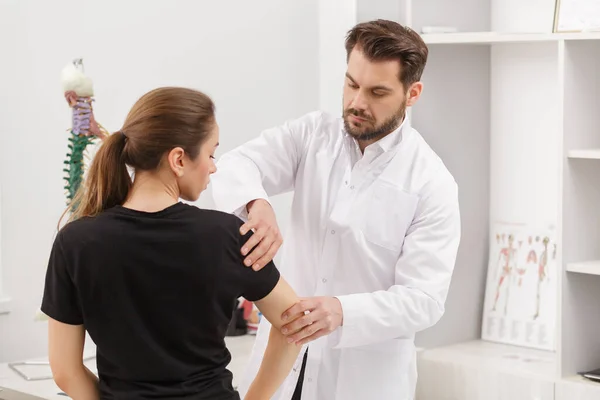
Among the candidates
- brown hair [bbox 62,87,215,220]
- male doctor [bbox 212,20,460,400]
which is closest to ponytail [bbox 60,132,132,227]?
brown hair [bbox 62,87,215,220]

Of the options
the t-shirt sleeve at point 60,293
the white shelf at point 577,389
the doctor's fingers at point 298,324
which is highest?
the t-shirt sleeve at point 60,293

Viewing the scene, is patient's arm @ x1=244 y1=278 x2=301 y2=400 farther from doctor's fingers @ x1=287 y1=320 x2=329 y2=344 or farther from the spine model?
the spine model

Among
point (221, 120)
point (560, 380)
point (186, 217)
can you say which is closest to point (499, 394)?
point (560, 380)

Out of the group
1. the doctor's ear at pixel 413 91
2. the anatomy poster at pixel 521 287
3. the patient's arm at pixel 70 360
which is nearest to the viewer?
the patient's arm at pixel 70 360

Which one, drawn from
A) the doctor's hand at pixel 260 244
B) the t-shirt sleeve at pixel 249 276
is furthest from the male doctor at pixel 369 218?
the t-shirt sleeve at pixel 249 276

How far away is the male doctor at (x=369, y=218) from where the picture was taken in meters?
2.13

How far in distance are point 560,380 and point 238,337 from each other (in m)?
1.15

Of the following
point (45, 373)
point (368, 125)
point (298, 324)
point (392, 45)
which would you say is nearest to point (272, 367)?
point (298, 324)

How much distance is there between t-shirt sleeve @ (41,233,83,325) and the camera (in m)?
1.47

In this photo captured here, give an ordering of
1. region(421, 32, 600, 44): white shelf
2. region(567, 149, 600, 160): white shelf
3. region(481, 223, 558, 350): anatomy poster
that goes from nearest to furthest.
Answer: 1. region(567, 149, 600, 160): white shelf
2. region(421, 32, 600, 44): white shelf
3. region(481, 223, 558, 350): anatomy poster

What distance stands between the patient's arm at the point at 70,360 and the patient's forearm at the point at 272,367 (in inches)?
12.5

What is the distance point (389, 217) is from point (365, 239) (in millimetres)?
81

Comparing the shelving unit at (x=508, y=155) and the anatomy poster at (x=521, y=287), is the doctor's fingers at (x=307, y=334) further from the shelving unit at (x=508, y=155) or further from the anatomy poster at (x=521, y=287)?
the anatomy poster at (x=521, y=287)

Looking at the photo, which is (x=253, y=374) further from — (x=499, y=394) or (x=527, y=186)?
(x=527, y=186)
